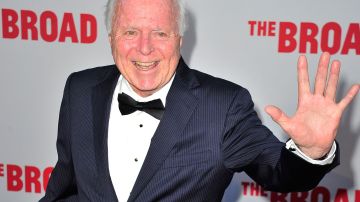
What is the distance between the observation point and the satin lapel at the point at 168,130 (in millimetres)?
1729

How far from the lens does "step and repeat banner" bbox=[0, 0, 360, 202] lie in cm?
294

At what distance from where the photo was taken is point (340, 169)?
3.09 meters

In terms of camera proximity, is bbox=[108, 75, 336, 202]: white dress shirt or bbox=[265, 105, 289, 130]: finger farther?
bbox=[108, 75, 336, 202]: white dress shirt

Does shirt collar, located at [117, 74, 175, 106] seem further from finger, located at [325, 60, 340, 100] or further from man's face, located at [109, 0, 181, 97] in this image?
finger, located at [325, 60, 340, 100]

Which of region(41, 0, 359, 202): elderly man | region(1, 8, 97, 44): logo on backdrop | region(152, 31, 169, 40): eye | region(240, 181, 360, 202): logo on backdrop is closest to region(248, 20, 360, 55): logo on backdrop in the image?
region(240, 181, 360, 202): logo on backdrop

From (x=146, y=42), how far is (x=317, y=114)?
0.63 m

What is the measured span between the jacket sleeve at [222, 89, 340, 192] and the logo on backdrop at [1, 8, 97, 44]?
1.59 meters

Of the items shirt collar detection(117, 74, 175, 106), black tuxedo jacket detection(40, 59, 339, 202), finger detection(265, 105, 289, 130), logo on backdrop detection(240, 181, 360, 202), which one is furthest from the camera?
logo on backdrop detection(240, 181, 360, 202)

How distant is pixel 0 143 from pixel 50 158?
1.10 ft

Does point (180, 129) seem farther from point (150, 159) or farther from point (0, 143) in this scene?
point (0, 143)

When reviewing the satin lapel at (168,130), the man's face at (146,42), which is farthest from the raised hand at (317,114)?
the man's face at (146,42)

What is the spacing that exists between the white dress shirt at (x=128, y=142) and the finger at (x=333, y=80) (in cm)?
62

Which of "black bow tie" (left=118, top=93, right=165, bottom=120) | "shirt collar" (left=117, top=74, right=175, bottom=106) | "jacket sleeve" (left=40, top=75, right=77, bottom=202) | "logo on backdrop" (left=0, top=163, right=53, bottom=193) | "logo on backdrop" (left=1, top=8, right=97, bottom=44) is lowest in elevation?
"logo on backdrop" (left=0, top=163, right=53, bottom=193)

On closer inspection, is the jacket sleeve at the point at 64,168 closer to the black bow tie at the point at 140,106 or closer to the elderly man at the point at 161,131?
the elderly man at the point at 161,131
